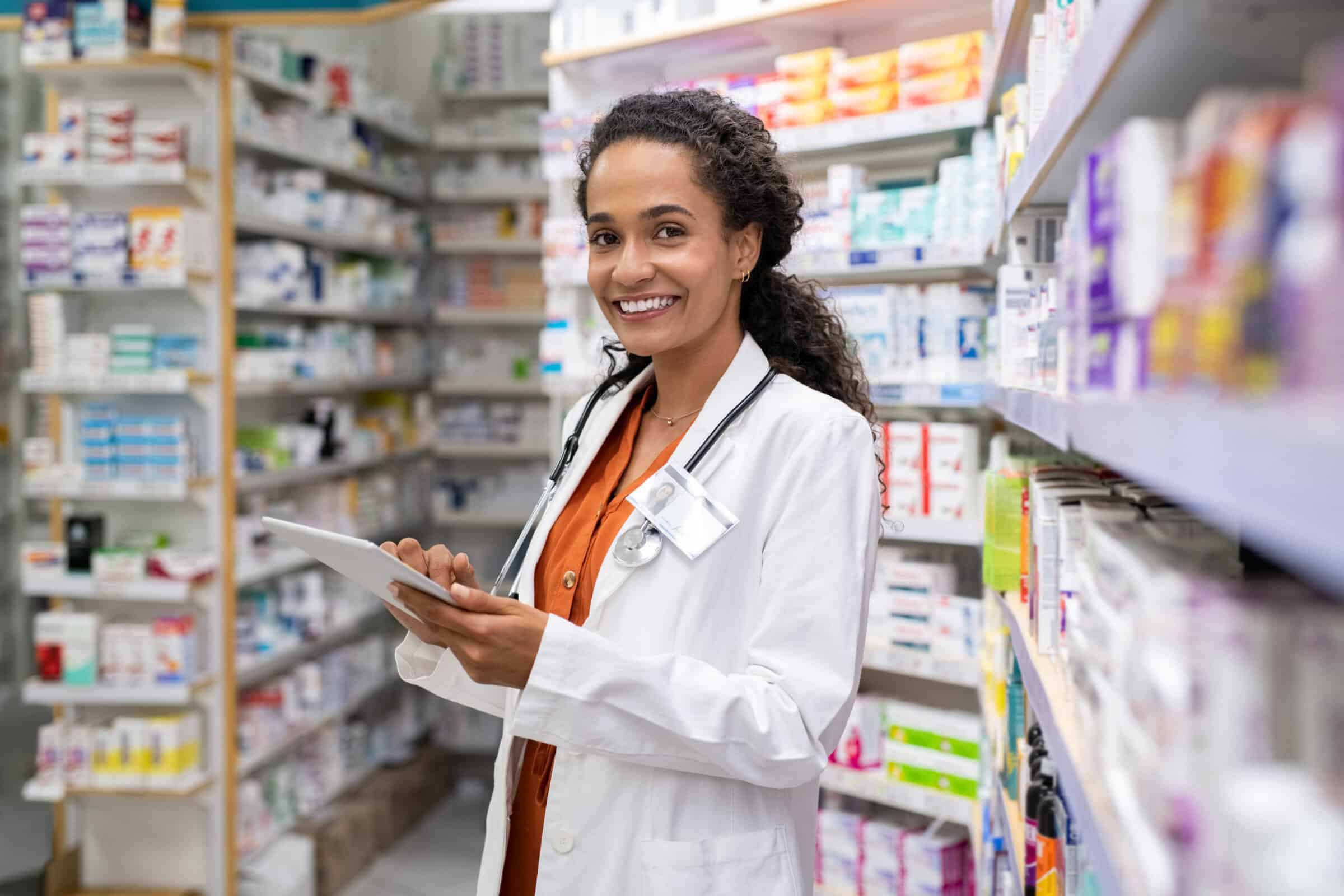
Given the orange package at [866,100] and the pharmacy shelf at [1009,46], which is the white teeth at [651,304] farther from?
the orange package at [866,100]

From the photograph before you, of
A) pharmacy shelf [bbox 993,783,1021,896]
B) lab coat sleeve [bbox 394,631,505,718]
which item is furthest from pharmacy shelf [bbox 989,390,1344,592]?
pharmacy shelf [bbox 993,783,1021,896]

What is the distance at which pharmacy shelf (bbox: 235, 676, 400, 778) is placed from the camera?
178 inches

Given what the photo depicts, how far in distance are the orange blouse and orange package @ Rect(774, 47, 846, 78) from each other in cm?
195

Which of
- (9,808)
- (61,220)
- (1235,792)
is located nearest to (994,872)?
(1235,792)

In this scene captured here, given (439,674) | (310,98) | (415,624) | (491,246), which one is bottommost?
(439,674)

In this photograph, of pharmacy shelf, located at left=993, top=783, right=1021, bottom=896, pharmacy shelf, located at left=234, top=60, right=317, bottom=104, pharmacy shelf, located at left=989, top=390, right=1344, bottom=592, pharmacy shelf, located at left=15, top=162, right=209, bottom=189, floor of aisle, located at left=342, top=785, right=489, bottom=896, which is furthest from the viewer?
floor of aisle, located at left=342, top=785, right=489, bottom=896

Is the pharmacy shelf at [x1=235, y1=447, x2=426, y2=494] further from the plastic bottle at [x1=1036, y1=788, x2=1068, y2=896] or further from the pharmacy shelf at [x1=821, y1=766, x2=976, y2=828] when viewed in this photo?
the plastic bottle at [x1=1036, y1=788, x2=1068, y2=896]

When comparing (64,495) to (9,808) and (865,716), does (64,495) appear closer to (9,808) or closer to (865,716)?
(9,808)

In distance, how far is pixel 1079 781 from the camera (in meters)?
1.15

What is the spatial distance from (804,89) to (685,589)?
7.35 ft

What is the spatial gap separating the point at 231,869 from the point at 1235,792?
4.50 metres

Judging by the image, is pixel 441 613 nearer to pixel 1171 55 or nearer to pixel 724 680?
pixel 724 680

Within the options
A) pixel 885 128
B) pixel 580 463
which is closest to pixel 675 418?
pixel 580 463

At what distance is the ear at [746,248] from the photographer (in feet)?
6.05
